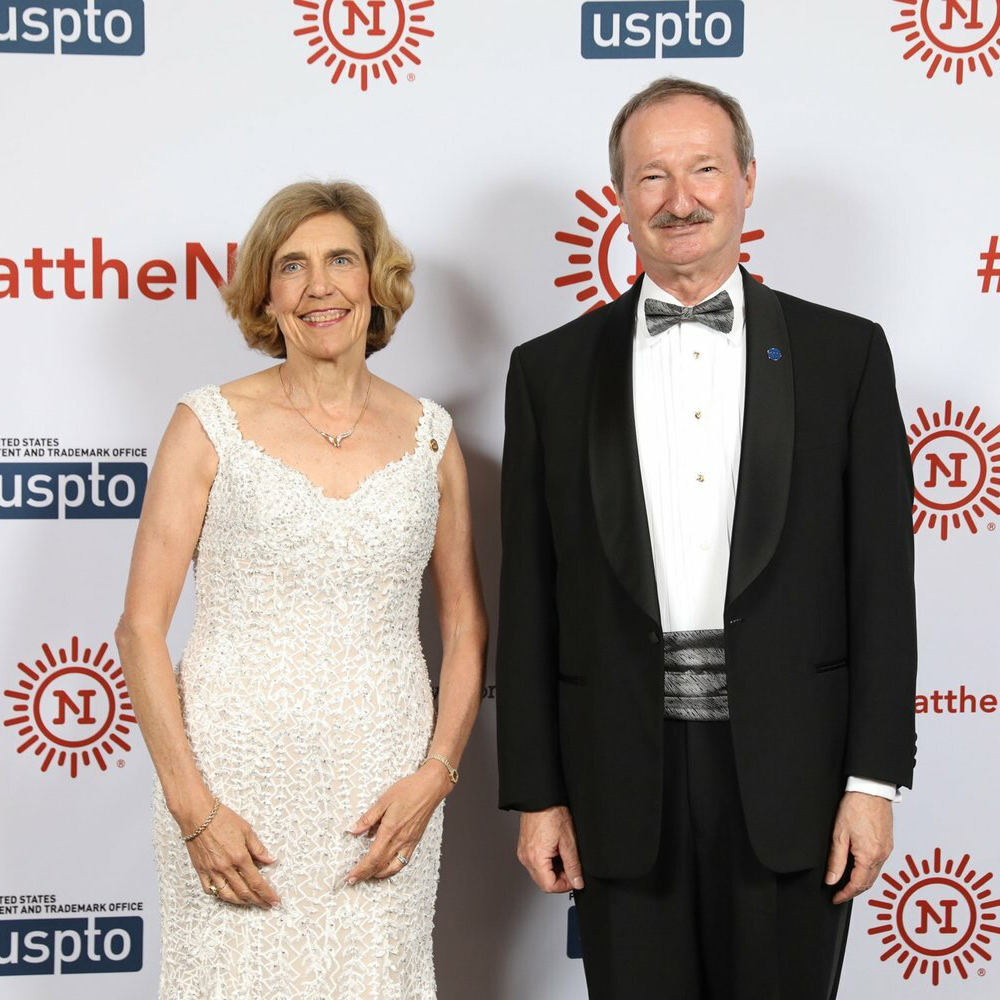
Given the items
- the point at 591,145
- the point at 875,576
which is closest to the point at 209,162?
the point at 591,145

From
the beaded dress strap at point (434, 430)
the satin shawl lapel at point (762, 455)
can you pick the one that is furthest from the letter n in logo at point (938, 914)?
the beaded dress strap at point (434, 430)

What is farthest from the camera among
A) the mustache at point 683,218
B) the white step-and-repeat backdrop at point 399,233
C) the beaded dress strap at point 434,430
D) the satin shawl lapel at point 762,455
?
the white step-and-repeat backdrop at point 399,233

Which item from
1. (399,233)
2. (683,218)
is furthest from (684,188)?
(399,233)

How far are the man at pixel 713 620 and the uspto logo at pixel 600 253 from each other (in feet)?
1.89

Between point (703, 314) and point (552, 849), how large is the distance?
31.0 inches

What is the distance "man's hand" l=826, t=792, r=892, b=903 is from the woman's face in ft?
3.23

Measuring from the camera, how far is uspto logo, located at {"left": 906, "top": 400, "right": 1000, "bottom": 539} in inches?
99.2

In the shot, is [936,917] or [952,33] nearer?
[952,33]

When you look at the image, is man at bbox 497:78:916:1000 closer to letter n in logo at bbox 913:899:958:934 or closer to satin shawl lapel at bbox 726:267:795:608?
satin shawl lapel at bbox 726:267:795:608

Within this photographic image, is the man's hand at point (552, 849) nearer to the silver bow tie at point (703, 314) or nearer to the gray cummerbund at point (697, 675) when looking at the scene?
the gray cummerbund at point (697, 675)

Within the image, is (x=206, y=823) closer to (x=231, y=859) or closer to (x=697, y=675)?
(x=231, y=859)

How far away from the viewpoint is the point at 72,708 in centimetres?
248

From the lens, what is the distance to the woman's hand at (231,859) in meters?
1.87

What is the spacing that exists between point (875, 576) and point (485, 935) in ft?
4.03
